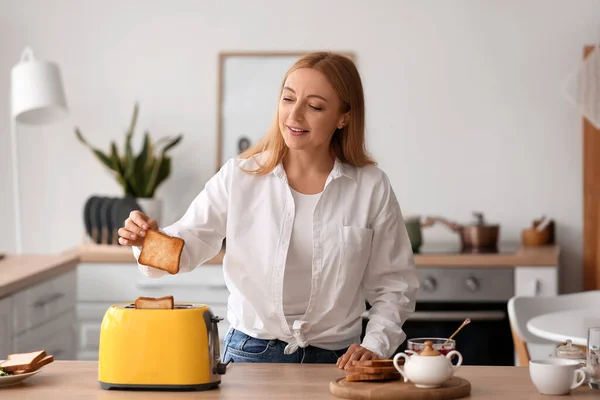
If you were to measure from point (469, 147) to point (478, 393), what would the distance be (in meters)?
2.65

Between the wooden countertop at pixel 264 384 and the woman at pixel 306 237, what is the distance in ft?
0.57

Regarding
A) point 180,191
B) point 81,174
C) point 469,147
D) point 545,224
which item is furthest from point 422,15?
point 81,174

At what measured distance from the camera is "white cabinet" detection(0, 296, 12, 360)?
113 inches

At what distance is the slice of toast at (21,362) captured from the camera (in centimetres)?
185

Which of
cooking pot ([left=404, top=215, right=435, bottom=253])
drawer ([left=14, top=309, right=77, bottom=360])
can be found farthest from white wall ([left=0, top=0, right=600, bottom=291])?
drawer ([left=14, top=309, right=77, bottom=360])

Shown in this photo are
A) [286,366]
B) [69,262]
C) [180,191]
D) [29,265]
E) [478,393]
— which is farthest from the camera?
[180,191]

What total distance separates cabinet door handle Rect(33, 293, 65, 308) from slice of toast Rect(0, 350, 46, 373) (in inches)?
51.0

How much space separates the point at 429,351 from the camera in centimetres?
173

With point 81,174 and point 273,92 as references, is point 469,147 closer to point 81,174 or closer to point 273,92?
point 273,92

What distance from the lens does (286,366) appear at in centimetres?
199

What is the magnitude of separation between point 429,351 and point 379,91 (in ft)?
8.87

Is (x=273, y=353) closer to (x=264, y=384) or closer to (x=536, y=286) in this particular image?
(x=264, y=384)

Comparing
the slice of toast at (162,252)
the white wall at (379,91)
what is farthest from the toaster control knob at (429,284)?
the slice of toast at (162,252)

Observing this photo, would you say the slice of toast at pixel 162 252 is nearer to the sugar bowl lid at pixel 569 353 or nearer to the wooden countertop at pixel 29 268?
the sugar bowl lid at pixel 569 353
